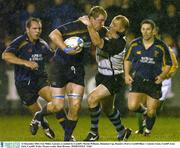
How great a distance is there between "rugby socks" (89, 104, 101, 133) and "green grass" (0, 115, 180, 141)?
0.05 meters

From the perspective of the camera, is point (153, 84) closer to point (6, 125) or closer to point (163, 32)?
point (163, 32)

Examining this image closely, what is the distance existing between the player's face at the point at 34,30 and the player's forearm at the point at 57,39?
0.26m

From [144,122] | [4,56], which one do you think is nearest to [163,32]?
[144,122]

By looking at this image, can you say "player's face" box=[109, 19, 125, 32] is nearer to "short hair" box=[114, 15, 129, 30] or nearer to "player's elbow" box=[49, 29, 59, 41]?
"short hair" box=[114, 15, 129, 30]

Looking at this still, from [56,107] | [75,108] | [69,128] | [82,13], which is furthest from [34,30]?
[69,128]

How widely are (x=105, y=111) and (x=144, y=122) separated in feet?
1.47

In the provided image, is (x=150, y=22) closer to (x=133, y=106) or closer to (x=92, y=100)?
(x=133, y=106)

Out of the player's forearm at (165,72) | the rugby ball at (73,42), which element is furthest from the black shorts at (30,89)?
the player's forearm at (165,72)

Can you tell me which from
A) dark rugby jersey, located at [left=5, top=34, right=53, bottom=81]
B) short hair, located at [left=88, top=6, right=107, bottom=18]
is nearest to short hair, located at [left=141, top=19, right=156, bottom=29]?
short hair, located at [left=88, top=6, right=107, bottom=18]

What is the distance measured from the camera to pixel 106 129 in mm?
8484

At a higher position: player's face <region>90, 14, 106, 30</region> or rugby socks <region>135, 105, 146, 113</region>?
player's face <region>90, 14, 106, 30</region>

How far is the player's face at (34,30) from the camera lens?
28.1ft

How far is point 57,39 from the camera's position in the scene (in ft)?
27.1

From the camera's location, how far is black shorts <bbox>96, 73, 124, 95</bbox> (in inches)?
334
